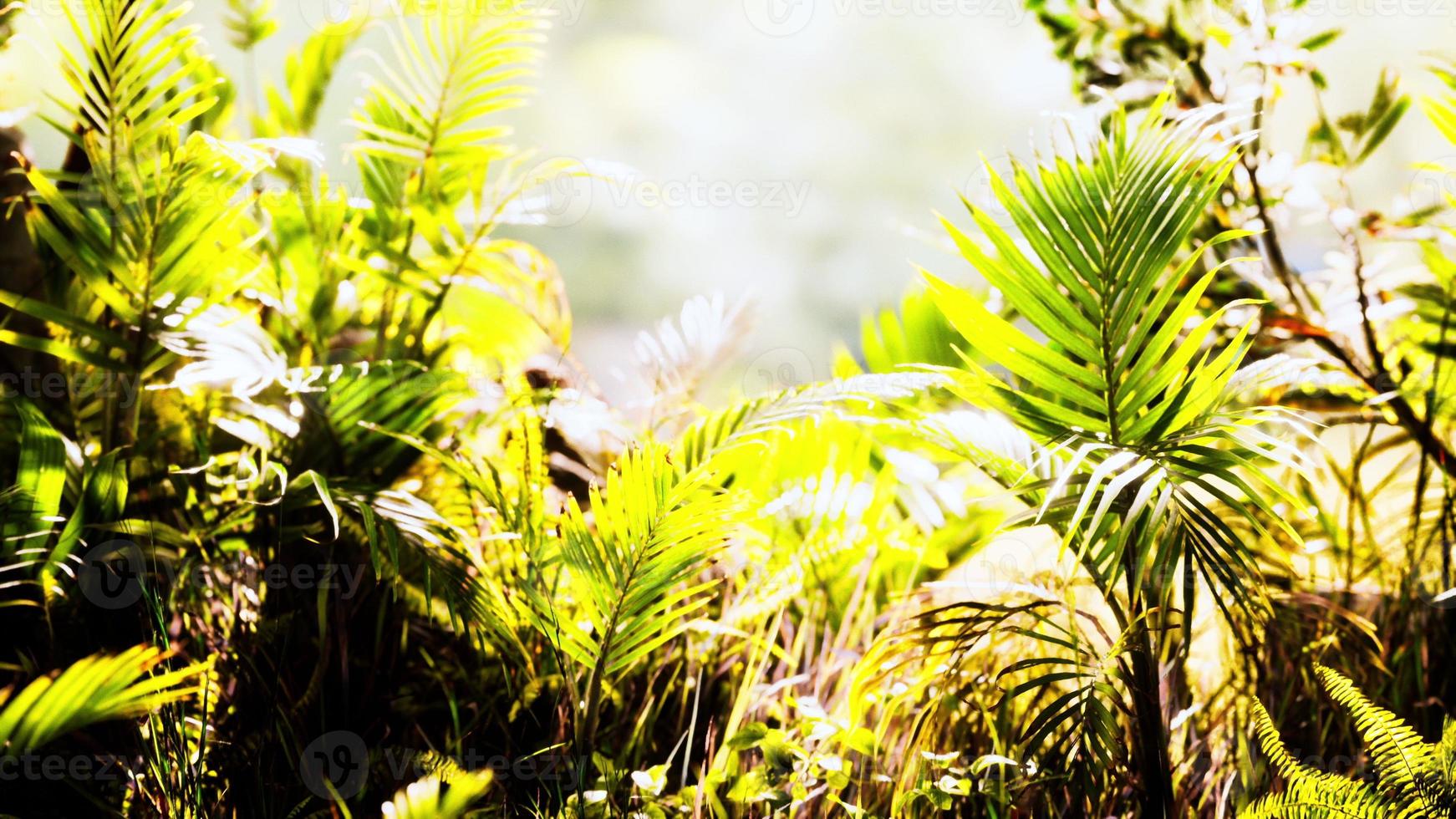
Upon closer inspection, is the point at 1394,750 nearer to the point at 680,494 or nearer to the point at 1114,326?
the point at 1114,326

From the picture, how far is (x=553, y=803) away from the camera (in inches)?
49.2

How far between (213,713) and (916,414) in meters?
1.11

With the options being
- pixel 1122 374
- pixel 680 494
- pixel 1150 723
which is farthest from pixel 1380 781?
pixel 680 494

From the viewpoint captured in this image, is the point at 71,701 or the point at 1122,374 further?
the point at 1122,374

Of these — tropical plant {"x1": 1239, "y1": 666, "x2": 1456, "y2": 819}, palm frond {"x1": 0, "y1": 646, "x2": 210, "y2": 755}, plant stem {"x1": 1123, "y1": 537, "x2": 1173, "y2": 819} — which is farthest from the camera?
plant stem {"x1": 1123, "y1": 537, "x2": 1173, "y2": 819}

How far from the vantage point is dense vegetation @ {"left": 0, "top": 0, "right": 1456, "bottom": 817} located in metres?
1.16

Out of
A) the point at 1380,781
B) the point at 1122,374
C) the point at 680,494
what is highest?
the point at 1122,374

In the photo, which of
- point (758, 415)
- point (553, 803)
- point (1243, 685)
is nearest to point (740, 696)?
point (553, 803)

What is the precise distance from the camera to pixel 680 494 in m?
1.15

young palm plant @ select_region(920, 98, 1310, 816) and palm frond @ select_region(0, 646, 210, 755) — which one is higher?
young palm plant @ select_region(920, 98, 1310, 816)

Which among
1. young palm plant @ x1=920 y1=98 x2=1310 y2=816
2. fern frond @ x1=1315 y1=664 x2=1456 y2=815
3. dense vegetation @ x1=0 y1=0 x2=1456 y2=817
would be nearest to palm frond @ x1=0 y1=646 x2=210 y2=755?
dense vegetation @ x1=0 y1=0 x2=1456 y2=817

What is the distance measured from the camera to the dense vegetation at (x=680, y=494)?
1.16m

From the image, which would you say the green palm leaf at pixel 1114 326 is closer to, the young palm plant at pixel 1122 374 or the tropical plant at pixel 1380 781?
the young palm plant at pixel 1122 374

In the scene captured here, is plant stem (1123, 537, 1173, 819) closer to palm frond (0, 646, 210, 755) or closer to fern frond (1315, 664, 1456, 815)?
fern frond (1315, 664, 1456, 815)
